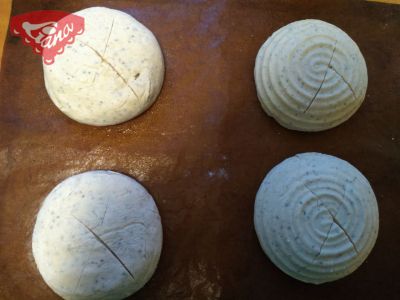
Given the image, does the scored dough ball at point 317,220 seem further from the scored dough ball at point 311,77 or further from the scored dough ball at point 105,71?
the scored dough ball at point 105,71

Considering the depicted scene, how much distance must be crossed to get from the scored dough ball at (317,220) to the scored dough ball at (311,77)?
30cm

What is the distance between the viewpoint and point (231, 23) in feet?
8.75

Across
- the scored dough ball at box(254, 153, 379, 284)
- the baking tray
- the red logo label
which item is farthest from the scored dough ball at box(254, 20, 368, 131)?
the red logo label

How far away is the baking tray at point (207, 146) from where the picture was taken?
240 cm

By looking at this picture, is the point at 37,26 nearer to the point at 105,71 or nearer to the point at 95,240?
the point at 105,71

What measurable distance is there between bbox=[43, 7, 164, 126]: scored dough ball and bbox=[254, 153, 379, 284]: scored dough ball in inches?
38.1

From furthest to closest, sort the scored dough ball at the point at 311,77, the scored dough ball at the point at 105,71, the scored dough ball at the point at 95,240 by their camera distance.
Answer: the scored dough ball at the point at 311,77 < the scored dough ball at the point at 105,71 < the scored dough ball at the point at 95,240

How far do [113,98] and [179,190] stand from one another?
2.21 feet

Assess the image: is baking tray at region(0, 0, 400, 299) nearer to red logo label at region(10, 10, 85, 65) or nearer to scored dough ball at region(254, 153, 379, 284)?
red logo label at region(10, 10, 85, 65)

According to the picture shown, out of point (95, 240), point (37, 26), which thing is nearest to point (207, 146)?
point (95, 240)

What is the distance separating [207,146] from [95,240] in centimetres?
88

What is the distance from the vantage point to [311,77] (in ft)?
7.70

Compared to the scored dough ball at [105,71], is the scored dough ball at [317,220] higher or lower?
lower

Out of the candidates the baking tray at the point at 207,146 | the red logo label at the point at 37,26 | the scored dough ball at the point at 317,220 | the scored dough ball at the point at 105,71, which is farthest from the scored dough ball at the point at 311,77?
the red logo label at the point at 37,26
